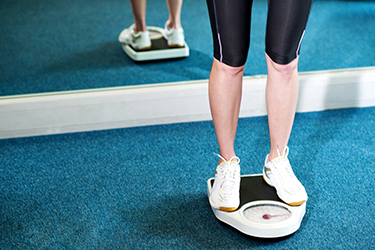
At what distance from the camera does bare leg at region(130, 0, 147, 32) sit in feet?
5.63

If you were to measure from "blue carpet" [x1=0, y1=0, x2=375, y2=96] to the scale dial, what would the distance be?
79cm

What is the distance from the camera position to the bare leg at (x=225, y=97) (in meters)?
1.07

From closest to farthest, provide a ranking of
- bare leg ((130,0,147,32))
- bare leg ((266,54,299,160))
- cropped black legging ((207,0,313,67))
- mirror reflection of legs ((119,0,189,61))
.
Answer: cropped black legging ((207,0,313,67)) → bare leg ((266,54,299,160)) → bare leg ((130,0,147,32)) → mirror reflection of legs ((119,0,189,61))

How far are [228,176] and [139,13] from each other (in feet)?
3.27

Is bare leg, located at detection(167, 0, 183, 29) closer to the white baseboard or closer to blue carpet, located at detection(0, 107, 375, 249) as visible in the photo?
the white baseboard

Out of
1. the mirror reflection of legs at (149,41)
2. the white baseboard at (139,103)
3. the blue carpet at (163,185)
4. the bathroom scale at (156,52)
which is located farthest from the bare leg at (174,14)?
the blue carpet at (163,185)

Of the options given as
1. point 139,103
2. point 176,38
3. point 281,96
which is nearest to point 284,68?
point 281,96

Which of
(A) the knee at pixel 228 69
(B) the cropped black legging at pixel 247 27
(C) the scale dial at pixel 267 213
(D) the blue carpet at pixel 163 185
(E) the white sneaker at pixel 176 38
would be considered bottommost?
(D) the blue carpet at pixel 163 185

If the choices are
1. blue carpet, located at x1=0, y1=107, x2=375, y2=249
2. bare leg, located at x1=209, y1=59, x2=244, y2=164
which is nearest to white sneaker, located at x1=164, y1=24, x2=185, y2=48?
blue carpet, located at x1=0, y1=107, x2=375, y2=249

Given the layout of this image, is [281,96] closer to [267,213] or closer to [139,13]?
[267,213]

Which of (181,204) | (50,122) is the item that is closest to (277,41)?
(181,204)

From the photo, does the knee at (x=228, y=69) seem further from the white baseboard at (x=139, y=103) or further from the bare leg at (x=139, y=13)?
the bare leg at (x=139, y=13)

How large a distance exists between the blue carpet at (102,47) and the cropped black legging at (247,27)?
0.74m

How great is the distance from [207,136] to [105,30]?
745 millimetres
